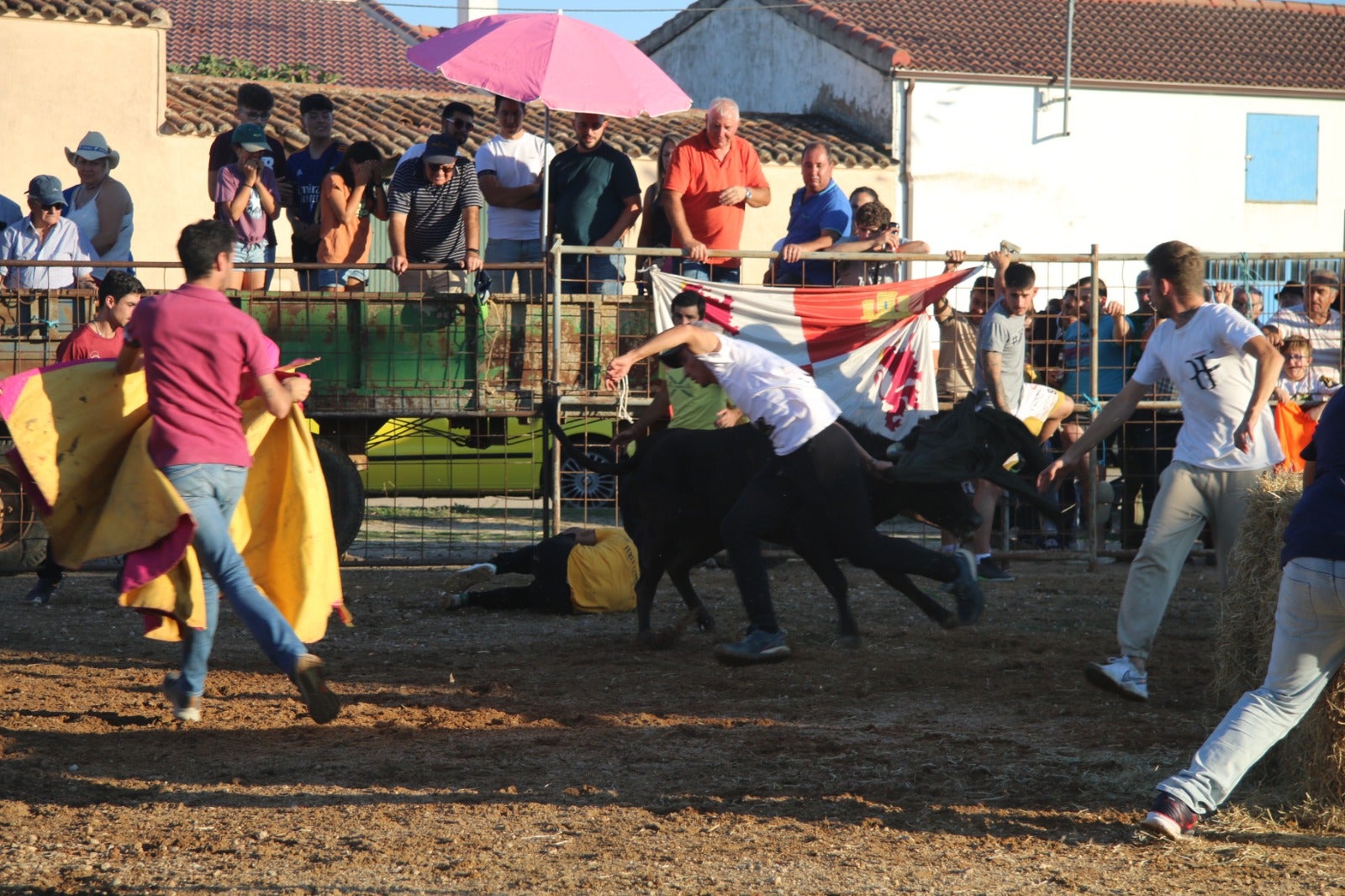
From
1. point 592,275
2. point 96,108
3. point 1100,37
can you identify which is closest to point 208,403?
point 592,275

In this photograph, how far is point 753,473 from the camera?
24.7 feet

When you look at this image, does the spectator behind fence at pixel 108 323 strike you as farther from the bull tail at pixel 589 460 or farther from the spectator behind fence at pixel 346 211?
the bull tail at pixel 589 460

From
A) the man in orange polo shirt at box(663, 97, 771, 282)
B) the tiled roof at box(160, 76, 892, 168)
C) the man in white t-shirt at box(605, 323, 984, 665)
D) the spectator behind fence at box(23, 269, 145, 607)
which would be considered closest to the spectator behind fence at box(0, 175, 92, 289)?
the spectator behind fence at box(23, 269, 145, 607)

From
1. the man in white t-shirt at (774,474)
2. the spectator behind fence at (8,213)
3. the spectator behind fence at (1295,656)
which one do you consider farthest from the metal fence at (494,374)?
the spectator behind fence at (1295,656)

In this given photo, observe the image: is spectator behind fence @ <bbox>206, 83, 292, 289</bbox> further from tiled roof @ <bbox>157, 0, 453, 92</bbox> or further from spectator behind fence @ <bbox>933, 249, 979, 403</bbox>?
tiled roof @ <bbox>157, 0, 453, 92</bbox>

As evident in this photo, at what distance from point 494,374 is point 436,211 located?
1295 mm

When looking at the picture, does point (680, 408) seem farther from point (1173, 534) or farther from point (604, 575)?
point (1173, 534)

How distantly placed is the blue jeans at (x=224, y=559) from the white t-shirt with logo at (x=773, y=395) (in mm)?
2309

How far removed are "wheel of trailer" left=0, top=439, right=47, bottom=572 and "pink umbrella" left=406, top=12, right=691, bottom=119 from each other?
13.8ft

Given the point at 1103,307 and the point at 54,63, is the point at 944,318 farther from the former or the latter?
the point at 54,63

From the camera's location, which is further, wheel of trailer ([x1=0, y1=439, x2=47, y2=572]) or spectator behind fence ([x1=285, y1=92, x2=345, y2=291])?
spectator behind fence ([x1=285, y1=92, x2=345, y2=291])

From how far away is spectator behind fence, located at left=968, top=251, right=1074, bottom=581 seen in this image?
397 inches

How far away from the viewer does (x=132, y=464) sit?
5.89 meters

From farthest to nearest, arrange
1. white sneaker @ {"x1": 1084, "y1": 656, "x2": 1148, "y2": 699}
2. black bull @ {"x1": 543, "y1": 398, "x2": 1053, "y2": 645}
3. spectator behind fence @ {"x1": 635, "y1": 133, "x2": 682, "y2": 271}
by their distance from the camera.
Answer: spectator behind fence @ {"x1": 635, "y1": 133, "x2": 682, "y2": 271} → black bull @ {"x1": 543, "y1": 398, "x2": 1053, "y2": 645} → white sneaker @ {"x1": 1084, "y1": 656, "x2": 1148, "y2": 699}
